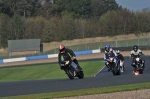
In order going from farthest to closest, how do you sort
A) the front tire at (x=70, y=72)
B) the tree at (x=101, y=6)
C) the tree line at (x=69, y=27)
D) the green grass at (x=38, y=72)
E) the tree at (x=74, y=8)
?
the tree at (x=101, y=6) → the tree at (x=74, y=8) → the tree line at (x=69, y=27) → the green grass at (x=38, y=72) → the front tire at (x=70, y=72)

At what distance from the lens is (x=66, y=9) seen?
117438 mm

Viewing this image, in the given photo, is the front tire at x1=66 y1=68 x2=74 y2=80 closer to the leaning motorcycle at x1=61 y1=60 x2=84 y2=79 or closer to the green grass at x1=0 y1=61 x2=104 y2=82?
the leaning motorcycle at x1=61 y1=60 x2=84 y2=79

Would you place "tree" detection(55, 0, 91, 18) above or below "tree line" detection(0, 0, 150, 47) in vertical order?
above

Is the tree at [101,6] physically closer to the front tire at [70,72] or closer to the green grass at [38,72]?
the green grass at [38,72]

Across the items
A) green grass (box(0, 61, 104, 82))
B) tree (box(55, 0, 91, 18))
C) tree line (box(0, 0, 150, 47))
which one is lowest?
green grass (box(0, 61, 104, 82))

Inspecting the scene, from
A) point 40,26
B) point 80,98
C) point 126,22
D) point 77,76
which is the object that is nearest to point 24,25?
point 40,26

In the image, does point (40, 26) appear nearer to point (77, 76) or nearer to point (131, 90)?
point (77, 76)

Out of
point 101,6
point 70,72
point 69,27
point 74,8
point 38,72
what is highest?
point 101,6

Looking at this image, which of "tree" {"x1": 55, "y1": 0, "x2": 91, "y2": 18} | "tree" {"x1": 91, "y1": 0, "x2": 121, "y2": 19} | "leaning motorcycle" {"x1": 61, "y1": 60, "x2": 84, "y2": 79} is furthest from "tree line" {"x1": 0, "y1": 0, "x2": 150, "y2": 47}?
"leaning motorcycle" {"x1": 61, "y1": 60, "x2": 84, "y2": 79}

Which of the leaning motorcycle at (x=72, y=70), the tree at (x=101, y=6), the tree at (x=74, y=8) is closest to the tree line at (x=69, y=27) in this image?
the tree at (x=74, y=8)

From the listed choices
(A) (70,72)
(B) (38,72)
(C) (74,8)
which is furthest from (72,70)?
(C) (74,8)

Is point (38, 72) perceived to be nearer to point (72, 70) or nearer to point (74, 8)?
point (72, 70)

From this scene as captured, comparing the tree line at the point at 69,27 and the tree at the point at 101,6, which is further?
the tree at the point at 101,6

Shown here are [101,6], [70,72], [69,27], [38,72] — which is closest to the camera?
[70,72]
